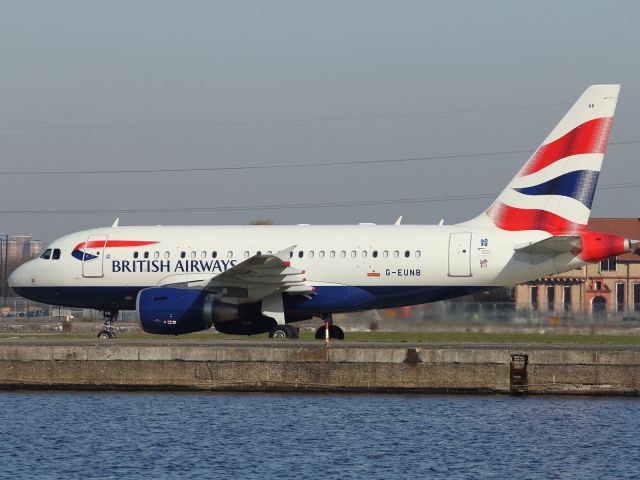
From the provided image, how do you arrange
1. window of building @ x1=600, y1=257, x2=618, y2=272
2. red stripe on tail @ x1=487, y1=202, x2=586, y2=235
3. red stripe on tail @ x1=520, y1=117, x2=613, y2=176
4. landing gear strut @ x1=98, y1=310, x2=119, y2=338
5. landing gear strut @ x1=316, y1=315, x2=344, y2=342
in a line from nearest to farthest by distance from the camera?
red stripe on tail @ x1=520, y1=117, x2=613, y2=176 < red stripe on tail @ x1=487, y1=202, x2=586, y2=235 < landing gear strut @ x1=316, y1=315, x2=344, y2=342 < landing gear strut @ x1=98, y1=310, x2=119, y2=338 < window of building @ x1=600, y1=257, x2=618, y2=272

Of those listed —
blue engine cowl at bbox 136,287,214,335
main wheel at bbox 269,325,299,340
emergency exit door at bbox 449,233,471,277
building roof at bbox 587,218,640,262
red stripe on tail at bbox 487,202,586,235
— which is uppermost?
building roof at bbox 587,218,640,262

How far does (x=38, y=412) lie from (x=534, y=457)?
13.6 metres

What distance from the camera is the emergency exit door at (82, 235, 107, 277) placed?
47.7 meters

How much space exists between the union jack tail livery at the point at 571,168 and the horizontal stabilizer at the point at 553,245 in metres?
1.44

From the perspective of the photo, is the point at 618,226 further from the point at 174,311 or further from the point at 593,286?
the point at 174,311

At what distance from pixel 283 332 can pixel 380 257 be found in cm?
432

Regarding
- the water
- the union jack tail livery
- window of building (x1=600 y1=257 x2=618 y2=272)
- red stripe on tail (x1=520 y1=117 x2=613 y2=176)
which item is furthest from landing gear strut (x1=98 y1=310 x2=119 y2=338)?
window of building (x1=600 y1=257 x2=618 y2=272)

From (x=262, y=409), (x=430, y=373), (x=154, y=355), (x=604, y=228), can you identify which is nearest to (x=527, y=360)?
(x=430, y=373)

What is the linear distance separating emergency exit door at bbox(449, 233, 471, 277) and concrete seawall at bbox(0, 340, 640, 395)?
7.03m

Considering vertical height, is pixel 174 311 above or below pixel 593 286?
below

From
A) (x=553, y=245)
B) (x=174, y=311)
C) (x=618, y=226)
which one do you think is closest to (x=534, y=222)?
(x=553, y=245)

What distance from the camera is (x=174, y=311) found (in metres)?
43.7

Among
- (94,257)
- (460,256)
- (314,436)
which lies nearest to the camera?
(314,436)

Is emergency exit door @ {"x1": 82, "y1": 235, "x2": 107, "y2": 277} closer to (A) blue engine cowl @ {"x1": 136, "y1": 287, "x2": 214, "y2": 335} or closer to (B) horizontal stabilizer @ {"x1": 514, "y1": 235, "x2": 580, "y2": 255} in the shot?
(A) blue engine cowl @ {"x1": 136, "y1": 287, "x2": 214, "y2": 335}
